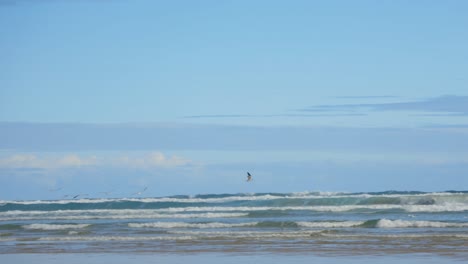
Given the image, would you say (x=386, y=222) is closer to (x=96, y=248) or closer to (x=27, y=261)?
(x=96, y=248)

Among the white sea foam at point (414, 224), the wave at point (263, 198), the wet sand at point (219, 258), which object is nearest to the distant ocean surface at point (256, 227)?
the white sea foam at point (414, 224)

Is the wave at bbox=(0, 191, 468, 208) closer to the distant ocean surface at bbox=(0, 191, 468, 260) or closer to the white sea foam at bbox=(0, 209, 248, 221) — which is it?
the distant ocean surface at bbox=(0, 191, 468, 260)

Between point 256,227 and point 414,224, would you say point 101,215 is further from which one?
point 414,224

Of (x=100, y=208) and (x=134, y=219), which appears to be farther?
(x=100, y=208)

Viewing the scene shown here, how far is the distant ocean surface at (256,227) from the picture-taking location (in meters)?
21.1

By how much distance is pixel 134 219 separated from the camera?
35.0 m

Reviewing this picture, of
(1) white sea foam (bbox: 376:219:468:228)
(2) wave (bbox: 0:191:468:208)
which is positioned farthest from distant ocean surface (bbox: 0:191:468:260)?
(2) wave (bbox: 0:191:468:208)

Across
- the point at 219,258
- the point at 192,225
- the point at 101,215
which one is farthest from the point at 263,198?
the point at 219,258

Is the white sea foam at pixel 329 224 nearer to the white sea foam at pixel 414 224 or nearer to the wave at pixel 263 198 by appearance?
the white sea foam at pixel 414 224

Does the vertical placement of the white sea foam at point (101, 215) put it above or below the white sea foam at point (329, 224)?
above

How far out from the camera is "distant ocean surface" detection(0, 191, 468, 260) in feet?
69.3

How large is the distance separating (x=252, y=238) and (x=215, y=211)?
51.8 ft

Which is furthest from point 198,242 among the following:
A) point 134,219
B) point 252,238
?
point 134,219

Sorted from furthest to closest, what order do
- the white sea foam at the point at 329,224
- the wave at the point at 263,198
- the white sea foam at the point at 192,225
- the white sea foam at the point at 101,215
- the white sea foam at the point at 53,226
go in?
1. the wave at the point at 263,198
2. the white sea foam at the point at 101,215
3. the white sea foam at the point at 53,226
4. the white sea foam at the point at 192,225
5. the white sea foam at the point at 329,224
